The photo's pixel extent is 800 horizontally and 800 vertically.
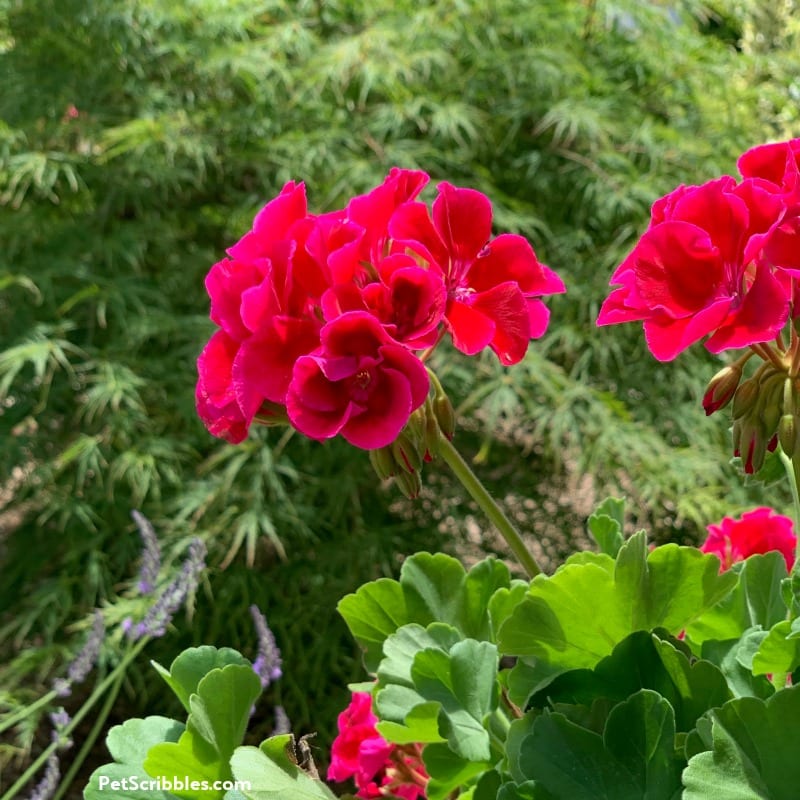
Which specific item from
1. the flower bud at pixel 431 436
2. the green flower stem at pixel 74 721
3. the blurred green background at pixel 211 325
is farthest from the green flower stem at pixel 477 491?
the blurred green background at pixel 211 325

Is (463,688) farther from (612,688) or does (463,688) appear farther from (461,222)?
(461,222)

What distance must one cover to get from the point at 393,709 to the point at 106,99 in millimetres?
1544

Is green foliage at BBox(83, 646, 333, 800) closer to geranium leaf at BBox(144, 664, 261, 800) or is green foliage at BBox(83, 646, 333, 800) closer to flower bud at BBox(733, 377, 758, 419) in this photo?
geranium leaf at BBox(144, 664, 261, 800)

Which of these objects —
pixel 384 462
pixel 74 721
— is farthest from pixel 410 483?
pixel 74 721

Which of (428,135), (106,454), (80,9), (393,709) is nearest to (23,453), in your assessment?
(106,454)

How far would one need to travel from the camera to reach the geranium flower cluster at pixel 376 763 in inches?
17.4

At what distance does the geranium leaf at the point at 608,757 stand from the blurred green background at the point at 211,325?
3.72 feet

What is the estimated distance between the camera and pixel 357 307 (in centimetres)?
35

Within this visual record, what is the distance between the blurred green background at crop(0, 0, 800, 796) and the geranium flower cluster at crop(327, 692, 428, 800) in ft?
3.09

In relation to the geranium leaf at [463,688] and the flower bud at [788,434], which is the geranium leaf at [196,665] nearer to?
the geranium leaf at [463,688]

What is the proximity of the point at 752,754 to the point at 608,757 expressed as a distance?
4 centimetres

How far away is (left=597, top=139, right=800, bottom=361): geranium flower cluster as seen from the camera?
0.33 metres

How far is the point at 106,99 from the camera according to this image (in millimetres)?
1697

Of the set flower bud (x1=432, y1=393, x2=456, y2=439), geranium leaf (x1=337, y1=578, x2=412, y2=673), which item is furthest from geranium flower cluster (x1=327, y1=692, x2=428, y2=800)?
flower bud (x1=432, y1=393, x2=456, y2=439)
